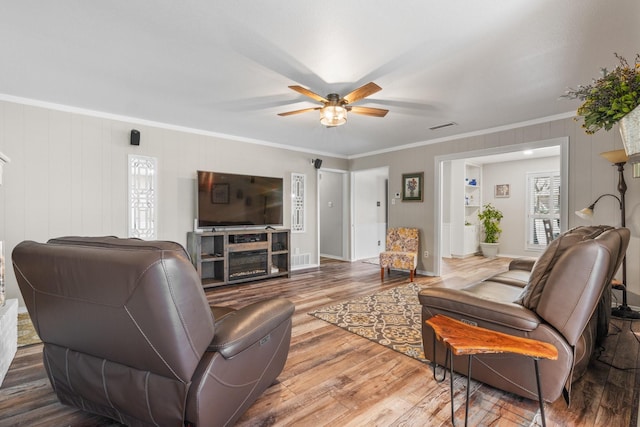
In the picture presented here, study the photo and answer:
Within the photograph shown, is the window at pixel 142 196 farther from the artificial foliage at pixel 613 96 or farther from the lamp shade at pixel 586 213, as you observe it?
the lamp shade at pixel 586 213

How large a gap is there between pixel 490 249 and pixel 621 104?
7.15 m

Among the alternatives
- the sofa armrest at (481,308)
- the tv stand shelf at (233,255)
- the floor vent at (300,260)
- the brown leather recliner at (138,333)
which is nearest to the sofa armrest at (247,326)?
the brown leather recliner at (138,333)

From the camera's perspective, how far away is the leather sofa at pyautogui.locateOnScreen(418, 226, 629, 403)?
1542mm

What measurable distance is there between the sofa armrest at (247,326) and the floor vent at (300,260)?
415 centimetres

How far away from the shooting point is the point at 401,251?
549cm

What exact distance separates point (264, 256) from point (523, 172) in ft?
22.1

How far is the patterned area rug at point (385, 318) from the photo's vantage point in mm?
2646

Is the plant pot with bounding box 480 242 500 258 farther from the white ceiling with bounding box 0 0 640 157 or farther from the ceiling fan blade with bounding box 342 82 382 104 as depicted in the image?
the ceiling fan blade with bounding box 342 82 382 104

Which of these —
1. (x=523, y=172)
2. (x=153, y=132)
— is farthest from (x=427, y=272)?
(x=153, y=132)

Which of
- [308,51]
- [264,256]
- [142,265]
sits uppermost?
[308,51]

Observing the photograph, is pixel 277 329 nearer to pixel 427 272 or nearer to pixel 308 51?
pixel 308 51

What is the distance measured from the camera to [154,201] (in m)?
4.32

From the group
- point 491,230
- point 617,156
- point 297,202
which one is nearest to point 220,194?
point 297,202

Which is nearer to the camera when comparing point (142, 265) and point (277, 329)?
point (142, 265)
